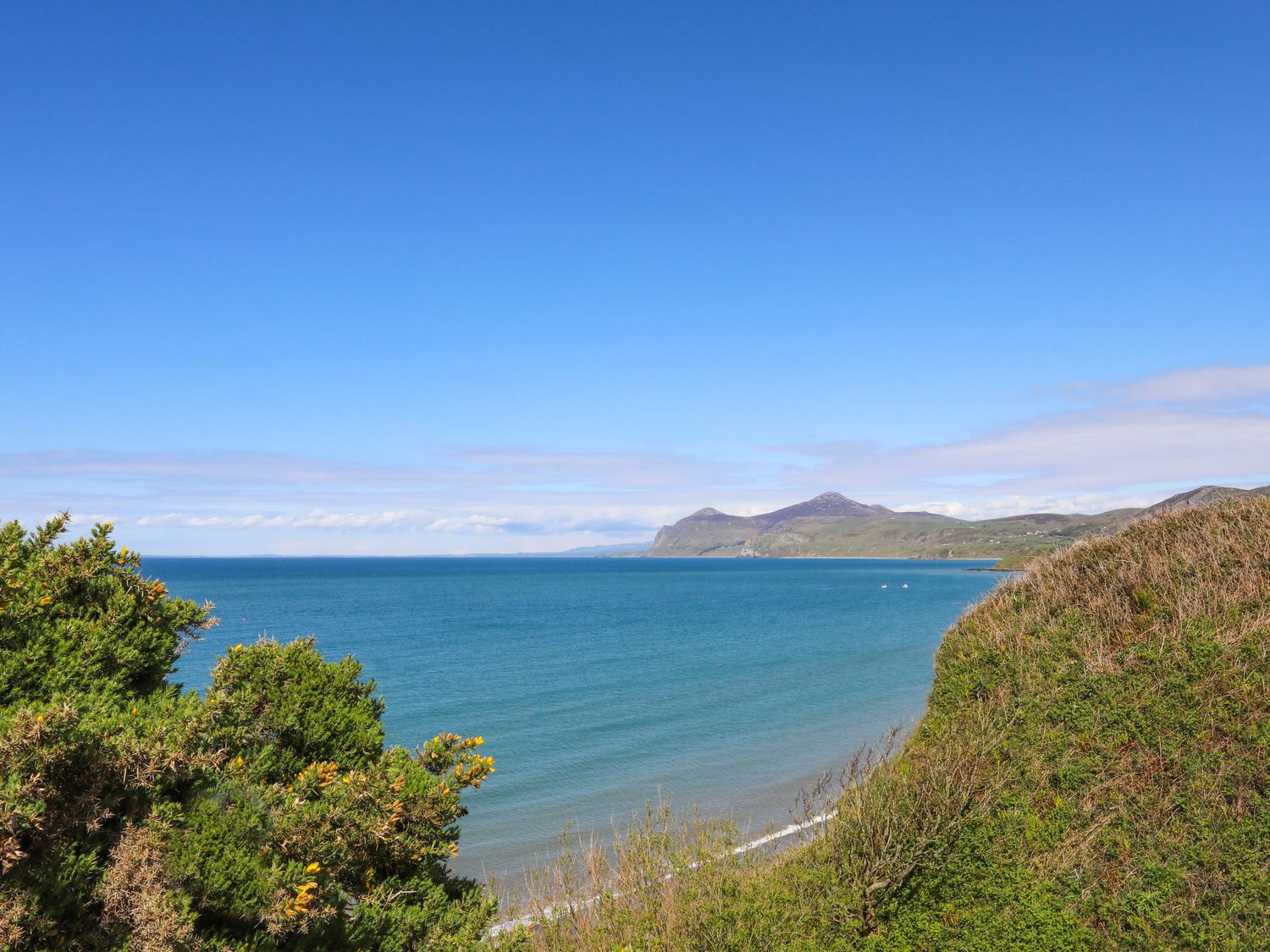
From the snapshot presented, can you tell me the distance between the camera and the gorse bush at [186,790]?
15.9ft

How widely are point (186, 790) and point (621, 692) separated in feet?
109

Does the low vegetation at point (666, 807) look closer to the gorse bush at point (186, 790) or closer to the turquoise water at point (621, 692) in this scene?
the gorse bush at point (186, 790)

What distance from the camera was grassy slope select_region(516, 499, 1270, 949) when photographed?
1000 cm

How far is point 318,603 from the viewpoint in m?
100

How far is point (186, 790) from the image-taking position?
557 centimetres

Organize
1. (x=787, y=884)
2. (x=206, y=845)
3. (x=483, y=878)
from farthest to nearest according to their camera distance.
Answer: (x=483, y=878)
(x=787, y=884)
(x=206, y=845)

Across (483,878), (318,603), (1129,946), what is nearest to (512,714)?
(483,878)

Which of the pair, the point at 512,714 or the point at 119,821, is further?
the point at 512,714

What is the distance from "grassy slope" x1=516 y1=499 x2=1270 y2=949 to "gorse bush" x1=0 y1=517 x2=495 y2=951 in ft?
12.6

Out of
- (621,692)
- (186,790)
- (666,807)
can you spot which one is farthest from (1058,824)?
(621,692)

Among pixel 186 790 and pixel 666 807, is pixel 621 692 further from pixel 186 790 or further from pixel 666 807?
pixel 186 790

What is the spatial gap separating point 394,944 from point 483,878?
37.3 ft

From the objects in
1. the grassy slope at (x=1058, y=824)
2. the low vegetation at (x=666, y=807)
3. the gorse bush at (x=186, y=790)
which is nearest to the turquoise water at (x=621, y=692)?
the low vegetation at (x=666, y=807)

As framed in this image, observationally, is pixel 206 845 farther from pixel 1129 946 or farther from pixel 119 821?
pixel 1129 946
